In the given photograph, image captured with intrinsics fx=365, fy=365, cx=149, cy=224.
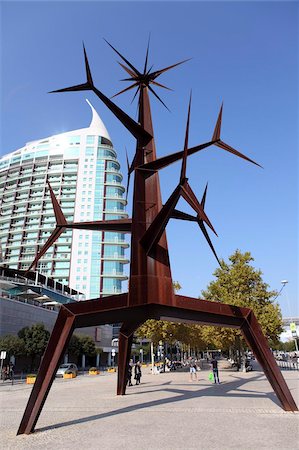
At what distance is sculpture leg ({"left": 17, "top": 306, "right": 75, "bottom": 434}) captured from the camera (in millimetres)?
10195

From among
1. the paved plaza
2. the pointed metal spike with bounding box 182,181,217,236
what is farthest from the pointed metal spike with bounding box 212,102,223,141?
the paved plaza

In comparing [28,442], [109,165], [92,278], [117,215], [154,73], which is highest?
[109,165]

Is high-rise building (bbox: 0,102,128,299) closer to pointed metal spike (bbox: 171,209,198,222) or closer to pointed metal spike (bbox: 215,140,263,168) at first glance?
pointed metal spike (bbox: 171,209,198,222)

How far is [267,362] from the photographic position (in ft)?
41.7

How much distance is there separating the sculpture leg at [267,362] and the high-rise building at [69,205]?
3189 inches

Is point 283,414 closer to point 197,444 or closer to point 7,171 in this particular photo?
point 197,444

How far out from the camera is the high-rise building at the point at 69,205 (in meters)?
96.4

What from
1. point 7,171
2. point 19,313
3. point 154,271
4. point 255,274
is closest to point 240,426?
point 154,271

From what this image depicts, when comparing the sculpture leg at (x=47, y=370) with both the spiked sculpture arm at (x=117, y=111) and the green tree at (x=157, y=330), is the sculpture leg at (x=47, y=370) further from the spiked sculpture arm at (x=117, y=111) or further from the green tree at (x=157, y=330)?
the green tree at (x=157, y=330)

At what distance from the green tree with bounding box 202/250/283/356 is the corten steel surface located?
906 inches

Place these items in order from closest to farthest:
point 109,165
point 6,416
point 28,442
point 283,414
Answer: point 28,442 < point 283,414 < point 6,416 < point 109,165

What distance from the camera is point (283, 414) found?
11.5 metres

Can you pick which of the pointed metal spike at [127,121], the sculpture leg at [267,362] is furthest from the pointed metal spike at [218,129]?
the sculpture leg at [267,362]

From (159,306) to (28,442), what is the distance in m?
5.03
